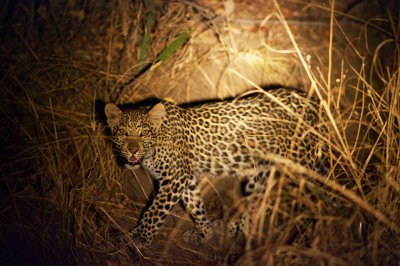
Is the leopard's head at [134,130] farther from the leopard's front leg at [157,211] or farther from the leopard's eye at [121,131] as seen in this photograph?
the leopard's front leg at [157,211]

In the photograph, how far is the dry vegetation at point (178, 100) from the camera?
3074mm

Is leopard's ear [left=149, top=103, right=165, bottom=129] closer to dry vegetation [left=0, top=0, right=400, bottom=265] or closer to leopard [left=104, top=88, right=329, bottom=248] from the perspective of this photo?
leopard [left=104, top=88, right=329, bottom=248]

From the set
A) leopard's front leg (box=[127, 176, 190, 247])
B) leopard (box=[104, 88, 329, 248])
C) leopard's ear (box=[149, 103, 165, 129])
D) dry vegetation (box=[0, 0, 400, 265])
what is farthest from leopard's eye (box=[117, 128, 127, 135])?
leopard's front leg (box=[127, 176, 190, 247])

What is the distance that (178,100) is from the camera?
4941 mm

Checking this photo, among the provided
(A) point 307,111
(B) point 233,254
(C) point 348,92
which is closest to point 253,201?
(B) point 233,254

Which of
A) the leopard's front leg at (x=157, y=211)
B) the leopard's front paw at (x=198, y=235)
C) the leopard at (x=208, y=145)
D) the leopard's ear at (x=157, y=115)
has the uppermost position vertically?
the leopard's ear at (x=157, y=115)

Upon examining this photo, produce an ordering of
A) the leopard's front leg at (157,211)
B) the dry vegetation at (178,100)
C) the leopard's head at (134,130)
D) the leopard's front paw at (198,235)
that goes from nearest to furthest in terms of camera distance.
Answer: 1. the dry vegetation at (178,100)
2. the leopard's head at (134,130)
3. the leopard's front leg at (157,211)
4. the leopard's front paw at (198,235)

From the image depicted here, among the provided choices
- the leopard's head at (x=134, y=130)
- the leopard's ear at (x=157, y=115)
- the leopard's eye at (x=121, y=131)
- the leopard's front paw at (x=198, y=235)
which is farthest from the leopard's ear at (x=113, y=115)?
the leopard's front paw at (x=198, y=235)

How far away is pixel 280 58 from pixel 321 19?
154cm

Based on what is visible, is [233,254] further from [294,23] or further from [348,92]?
[294,23]

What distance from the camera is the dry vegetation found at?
10.1 ft

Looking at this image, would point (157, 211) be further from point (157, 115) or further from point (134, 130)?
point (157, 115)

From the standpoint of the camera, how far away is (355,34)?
17.0ft

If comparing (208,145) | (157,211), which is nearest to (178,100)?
(208,145)
